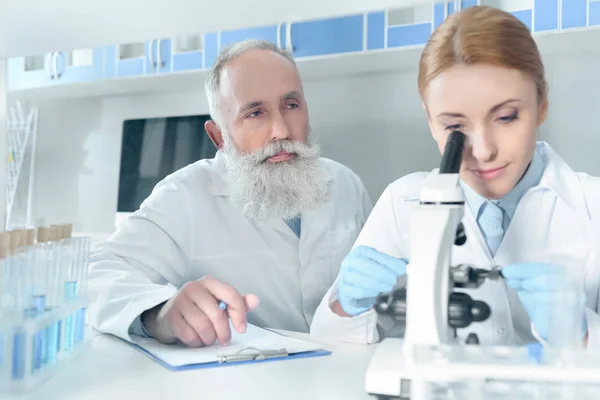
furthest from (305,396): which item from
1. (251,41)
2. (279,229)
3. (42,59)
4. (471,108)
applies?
(42,59)

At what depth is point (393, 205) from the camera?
112 centimetres

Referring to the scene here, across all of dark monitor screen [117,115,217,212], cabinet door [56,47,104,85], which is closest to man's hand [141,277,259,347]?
dark monitor screen [117,115,217,212]

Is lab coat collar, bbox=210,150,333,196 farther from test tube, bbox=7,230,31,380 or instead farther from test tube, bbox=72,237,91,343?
test tube, bbox=7,230,31,380

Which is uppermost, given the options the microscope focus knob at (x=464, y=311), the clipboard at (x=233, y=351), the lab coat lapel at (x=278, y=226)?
the lab coat lapel at (x=278, y=226)

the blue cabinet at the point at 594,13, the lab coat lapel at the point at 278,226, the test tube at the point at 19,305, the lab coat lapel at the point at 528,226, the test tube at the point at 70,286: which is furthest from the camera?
the blue cabinet at the point at 594,13

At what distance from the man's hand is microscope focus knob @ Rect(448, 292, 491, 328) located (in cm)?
35

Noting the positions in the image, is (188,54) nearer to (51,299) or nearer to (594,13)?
(594,13)

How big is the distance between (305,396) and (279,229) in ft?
2.57

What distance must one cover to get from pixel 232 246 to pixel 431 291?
89 centimetres

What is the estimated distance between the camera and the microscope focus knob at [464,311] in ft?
1.79

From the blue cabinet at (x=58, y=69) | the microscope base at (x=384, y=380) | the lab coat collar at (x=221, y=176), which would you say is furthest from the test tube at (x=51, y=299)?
the blue cabinet at (x=58, y=69)

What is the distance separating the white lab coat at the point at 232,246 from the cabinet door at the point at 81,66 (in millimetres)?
1681

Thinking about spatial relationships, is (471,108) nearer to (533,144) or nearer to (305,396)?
(533,144)

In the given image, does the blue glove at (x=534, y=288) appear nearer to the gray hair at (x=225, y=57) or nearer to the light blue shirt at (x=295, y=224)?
the light blue shirt at (x=295, y=224)
